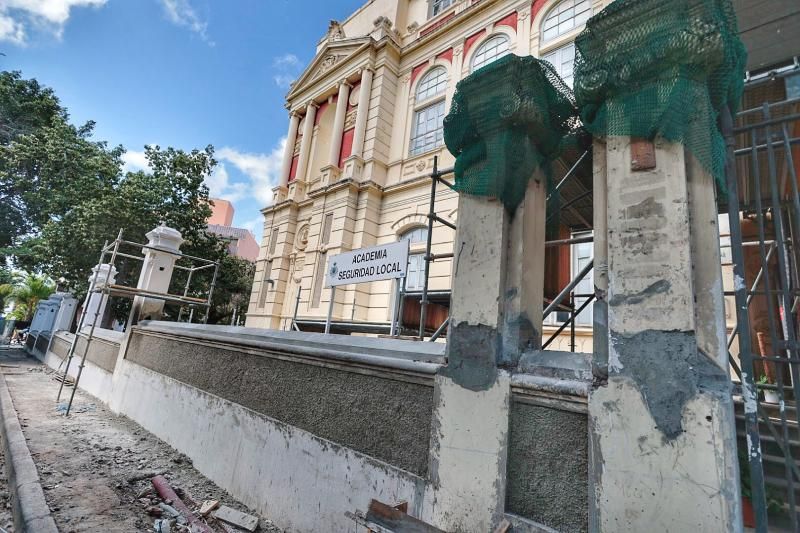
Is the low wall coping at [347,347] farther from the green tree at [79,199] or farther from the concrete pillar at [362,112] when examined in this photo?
the green tree at [79,199]

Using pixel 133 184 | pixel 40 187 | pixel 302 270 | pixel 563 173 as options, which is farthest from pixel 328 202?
pixel 40 187

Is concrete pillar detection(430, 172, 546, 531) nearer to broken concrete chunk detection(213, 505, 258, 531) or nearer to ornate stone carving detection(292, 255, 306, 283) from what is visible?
broken concrete chunk detection(213, 505, 258, 531)

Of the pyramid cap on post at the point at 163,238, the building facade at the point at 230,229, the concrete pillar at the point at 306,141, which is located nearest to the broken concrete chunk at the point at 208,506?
the pyramid cap on post at the point at 163,238

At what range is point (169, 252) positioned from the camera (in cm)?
801

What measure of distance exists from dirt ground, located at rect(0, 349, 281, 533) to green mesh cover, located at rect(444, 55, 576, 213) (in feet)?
10.6

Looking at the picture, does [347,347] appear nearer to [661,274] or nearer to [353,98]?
[661,274]

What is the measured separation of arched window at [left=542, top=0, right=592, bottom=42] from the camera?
955cm

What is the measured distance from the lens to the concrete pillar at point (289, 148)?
593 inches

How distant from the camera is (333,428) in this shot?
2912 millimetres

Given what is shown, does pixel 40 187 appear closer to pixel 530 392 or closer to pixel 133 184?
pixel 133 184

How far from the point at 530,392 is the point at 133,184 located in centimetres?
1779

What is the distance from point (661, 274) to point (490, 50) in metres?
11.4

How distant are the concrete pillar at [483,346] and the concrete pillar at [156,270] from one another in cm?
746

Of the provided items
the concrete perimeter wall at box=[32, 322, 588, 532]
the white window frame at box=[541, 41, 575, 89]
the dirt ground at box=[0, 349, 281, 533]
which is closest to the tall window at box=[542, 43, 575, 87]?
the white window frame at box=[541, 41, 575, 89]
